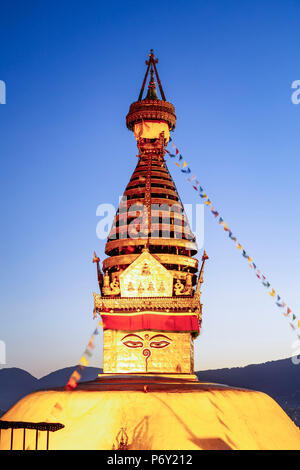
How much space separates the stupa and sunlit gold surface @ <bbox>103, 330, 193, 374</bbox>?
0.12ft

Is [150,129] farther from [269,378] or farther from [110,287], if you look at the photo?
[269,378]

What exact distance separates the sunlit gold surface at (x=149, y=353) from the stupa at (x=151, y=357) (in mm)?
37

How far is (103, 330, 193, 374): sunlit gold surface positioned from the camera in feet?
69.7

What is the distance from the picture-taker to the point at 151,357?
21281mm

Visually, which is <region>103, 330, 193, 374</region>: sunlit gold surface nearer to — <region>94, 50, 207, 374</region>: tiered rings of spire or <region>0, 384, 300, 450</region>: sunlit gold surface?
<region>94, 50, 207, 374</region>: tiered rings of spire

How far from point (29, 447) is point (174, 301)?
7.59 meters

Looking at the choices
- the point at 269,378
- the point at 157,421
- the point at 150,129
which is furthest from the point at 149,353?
the point at 269,378

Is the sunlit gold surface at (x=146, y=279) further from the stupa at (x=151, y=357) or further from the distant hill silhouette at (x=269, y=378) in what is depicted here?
the distant hill silhouette at (x=269, y=378)

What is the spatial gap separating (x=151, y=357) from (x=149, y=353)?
16 centimetres

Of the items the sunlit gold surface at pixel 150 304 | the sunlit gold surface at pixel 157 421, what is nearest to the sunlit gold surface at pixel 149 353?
the sunlit gold surface at pixel 150 304

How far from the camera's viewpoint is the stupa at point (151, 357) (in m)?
16.4
